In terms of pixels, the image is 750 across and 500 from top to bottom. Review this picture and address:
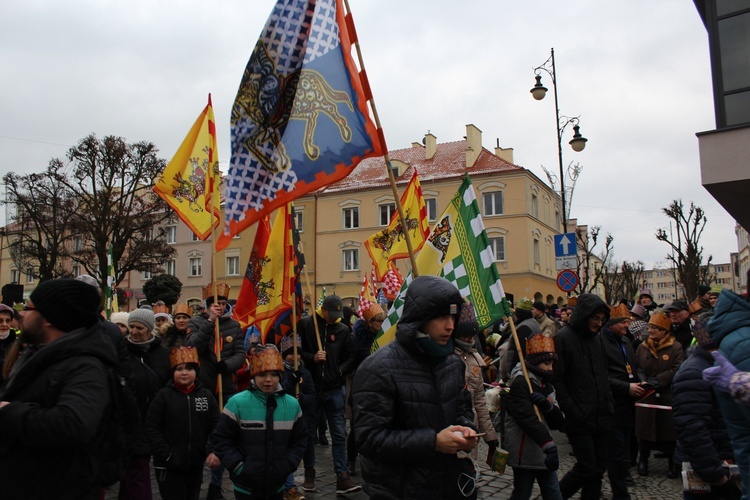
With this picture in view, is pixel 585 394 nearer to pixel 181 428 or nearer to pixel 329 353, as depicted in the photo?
pixel 329 353

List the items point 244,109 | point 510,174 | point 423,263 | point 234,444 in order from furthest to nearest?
point 510,174 < point 423,263 < point 244,109 < point 234,444

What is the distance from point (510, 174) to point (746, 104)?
3021 cm

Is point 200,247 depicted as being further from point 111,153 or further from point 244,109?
point 244,109

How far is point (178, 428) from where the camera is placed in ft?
17.8

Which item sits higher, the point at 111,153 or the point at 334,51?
the point at 111,153

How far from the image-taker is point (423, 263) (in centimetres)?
658

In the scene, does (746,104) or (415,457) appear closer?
(415,457)

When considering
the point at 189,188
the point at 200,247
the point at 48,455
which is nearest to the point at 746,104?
the point at 189,188

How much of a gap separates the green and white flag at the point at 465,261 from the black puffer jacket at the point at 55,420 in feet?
9.77

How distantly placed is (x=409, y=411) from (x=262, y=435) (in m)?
2.21

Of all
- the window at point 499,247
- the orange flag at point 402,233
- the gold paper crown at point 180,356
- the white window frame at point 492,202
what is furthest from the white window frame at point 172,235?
the gold paper crown at point 180,356

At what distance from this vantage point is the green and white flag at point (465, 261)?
575 cm

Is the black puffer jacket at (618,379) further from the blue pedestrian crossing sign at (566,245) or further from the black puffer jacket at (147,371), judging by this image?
the blue pedestrian crossing sign at (566,245)

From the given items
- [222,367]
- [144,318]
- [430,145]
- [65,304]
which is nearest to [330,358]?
[222,367]
